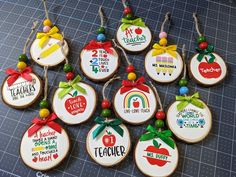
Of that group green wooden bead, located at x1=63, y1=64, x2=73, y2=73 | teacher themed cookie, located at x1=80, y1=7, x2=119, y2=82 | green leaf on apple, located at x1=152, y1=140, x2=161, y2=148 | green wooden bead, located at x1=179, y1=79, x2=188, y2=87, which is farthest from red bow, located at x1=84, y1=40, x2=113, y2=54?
green leaf on apple, located at x1=152, y1=140, x2=161, y2=148

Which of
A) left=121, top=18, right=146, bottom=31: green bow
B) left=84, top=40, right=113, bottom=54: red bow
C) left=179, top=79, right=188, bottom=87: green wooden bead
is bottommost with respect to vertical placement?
left=179, top=79, right=188, bottom=87: green wooden bead

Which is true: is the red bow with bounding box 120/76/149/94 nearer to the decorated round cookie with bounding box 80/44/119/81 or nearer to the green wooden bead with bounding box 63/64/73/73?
the decorated round cookie with bounding box 80/44/119/81

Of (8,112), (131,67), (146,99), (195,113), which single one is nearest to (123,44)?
(131,67)

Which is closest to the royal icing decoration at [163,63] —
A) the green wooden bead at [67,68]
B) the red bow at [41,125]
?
the green wooden bead at [67,68]

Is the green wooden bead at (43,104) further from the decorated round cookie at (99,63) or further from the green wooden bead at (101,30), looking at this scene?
the green wooden bead at (101,30)

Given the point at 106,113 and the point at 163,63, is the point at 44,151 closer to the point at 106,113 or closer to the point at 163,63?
the point at 106,113

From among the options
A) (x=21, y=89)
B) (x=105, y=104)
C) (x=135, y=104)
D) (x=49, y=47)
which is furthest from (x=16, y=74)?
(x=135, y=104)
